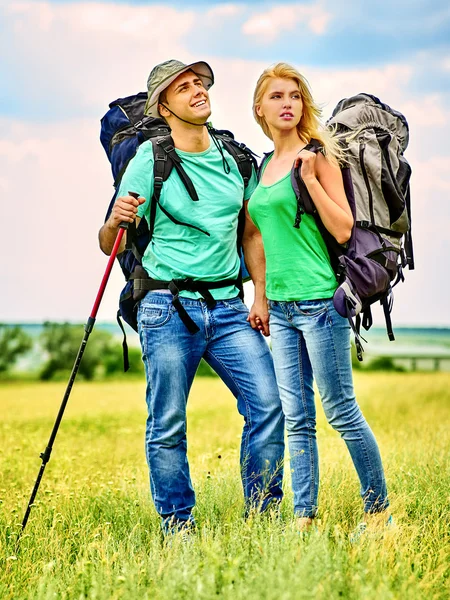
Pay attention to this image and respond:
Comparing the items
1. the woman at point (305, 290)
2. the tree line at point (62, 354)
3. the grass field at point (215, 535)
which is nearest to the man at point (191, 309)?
the woman at point (305, 290)

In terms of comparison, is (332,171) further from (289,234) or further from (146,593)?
(146,593)

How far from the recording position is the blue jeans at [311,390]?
5.03 meters

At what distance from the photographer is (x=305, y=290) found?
500cm

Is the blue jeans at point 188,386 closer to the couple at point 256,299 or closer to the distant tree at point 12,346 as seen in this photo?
the couple at point 256,299

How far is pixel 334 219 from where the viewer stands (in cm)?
493

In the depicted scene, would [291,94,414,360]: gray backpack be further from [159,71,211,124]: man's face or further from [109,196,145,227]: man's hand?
[109,196,145,227]: man's hand

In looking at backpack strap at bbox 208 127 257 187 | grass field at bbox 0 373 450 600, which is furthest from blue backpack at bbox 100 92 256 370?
grass field at bbox 0 373 450 600

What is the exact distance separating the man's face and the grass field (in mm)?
2786

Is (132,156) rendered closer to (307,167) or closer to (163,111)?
(163,111)

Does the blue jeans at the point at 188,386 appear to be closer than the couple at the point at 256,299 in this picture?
No

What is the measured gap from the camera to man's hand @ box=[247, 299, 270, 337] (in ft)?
18.1

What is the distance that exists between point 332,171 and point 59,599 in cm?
308

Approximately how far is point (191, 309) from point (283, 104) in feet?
4.95

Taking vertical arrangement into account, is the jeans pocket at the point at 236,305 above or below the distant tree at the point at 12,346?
above
